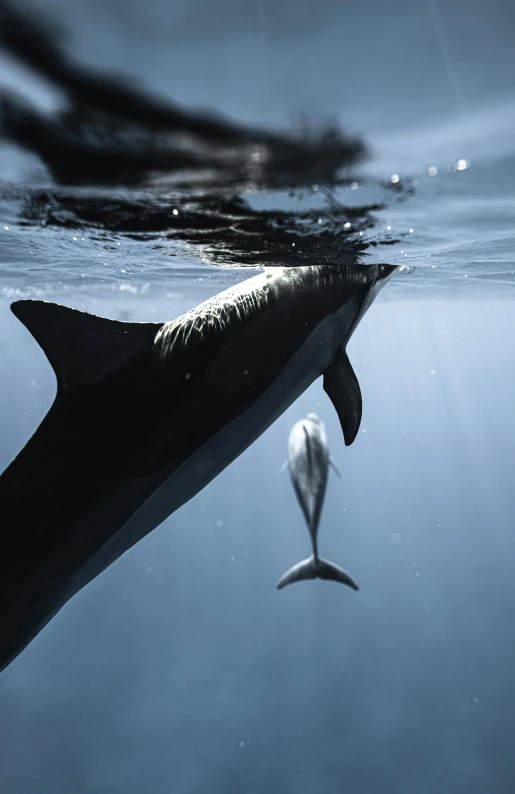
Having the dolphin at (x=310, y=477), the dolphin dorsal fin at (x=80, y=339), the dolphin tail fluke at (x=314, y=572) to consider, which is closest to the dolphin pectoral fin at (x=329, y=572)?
the dolphin tail fluke at (x=314, y=572)

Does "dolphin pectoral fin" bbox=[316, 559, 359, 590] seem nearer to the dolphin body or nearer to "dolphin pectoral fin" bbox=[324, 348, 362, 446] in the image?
"dolphin pectoral fin" bbox=[324, 348, 362, 446]

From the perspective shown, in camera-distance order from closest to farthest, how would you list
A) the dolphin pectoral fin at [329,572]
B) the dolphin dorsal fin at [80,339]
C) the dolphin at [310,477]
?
the dolphin dorsal fin at [80,339]
the dolphin pectoral fin at [329,572]
the dolphin at [310,477]

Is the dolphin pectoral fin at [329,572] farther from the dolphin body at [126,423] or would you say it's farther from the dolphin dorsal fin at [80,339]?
the dolphin dorsal fin at [80,339]

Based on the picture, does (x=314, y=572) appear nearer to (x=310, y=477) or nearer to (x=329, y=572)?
(x=329, y=572)

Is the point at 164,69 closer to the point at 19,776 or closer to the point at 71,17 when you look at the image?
the point at 71,17

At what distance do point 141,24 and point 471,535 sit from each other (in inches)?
2318

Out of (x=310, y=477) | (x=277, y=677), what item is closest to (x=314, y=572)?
(x=310, y=477)

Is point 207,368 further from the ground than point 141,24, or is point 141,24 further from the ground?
point 141,24

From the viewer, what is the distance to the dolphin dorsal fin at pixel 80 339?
3463 mm

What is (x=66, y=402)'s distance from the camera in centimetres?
336

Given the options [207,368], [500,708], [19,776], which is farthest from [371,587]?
[207,368]

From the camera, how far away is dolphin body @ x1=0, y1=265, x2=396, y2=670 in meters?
3.03

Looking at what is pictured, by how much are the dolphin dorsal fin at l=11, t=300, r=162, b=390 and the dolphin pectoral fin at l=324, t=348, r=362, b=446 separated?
220cm

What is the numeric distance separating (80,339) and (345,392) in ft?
9.05
